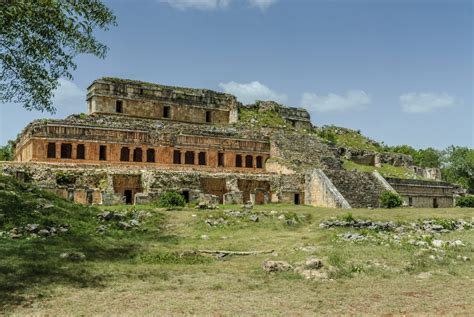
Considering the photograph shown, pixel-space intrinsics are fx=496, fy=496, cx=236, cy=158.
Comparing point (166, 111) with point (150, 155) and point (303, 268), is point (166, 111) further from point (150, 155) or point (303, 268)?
point (303, 268)

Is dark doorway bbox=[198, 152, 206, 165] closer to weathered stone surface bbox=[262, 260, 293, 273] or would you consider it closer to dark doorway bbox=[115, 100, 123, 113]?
dark doorway bbox=[115, 100, 123, 113]

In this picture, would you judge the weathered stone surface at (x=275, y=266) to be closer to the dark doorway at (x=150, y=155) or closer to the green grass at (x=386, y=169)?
Answer: the dark doorway at (x=150, y=155)

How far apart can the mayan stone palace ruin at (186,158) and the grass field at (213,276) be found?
11.0 m

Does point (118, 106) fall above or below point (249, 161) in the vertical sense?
above

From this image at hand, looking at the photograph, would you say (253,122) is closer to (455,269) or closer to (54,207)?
(54,207)

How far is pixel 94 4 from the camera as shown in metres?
17.5

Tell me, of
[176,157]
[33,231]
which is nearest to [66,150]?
[176,157]

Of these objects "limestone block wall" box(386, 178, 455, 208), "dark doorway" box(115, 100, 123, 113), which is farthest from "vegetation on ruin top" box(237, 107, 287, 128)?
"limestone block wall" box(386, 178, 455, 208)

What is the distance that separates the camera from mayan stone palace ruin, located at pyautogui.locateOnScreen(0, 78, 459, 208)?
3303 cm

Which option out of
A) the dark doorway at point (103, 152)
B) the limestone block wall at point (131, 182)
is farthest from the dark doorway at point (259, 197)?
the dark doorway at point (103, 152)

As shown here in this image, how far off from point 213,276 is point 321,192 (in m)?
22.5

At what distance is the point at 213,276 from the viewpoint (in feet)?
47.0

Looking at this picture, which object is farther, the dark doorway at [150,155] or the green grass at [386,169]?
the green grass at [386,169]

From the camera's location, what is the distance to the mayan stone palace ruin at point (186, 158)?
1300 inches
